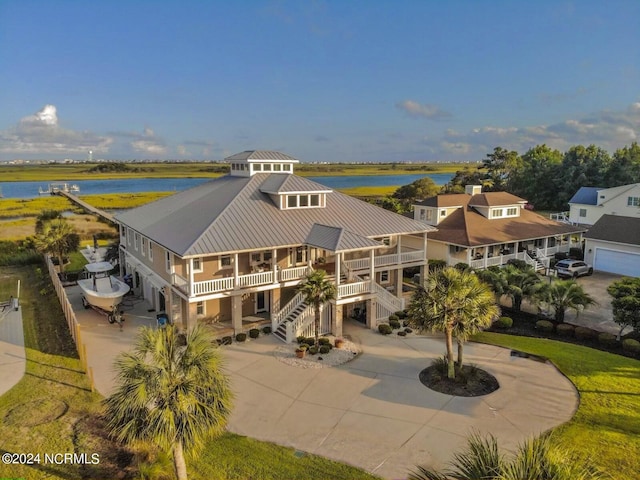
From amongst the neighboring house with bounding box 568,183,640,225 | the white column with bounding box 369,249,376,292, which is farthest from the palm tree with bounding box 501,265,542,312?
the neighboring house with bounding box 568,183,640,225

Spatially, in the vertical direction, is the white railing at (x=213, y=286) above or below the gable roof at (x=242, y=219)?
below

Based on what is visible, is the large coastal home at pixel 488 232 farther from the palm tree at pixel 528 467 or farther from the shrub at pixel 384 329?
the palm tree at pixel 528 467

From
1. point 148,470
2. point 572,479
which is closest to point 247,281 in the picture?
point 148,470

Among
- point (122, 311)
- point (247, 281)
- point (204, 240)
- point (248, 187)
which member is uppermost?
point (248, 187)

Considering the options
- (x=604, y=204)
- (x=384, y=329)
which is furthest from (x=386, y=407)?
(x=604, y=204)

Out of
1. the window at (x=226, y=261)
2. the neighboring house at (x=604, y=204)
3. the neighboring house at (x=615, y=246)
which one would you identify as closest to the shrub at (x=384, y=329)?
the window at (x=226, y=261)

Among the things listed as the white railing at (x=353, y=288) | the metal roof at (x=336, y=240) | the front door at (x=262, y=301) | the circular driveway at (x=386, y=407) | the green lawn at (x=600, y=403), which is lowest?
the circular driveway at (x=386, y=407)

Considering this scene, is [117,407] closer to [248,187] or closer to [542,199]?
[248,187]
